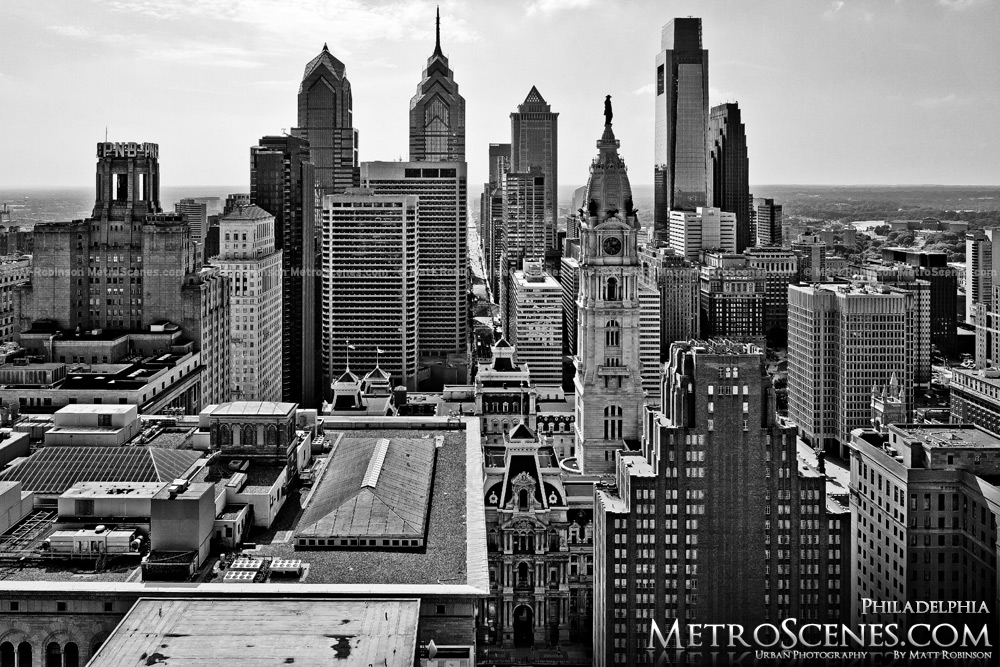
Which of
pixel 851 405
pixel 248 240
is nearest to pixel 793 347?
pixel 851 405

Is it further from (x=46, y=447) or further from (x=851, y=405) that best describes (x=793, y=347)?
(x=46, y=447)

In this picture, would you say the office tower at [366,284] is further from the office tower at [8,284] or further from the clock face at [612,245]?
the clock face at [612,245]

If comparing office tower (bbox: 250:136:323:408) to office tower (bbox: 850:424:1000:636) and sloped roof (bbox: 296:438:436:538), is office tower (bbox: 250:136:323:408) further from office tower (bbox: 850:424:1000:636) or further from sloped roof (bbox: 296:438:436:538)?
office tower (bbox: 850:424:1000:636)

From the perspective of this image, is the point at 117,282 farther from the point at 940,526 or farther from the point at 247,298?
the point at 940,526

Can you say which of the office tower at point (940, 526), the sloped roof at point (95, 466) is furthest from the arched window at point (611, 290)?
the sloped roof at point (95, 466)

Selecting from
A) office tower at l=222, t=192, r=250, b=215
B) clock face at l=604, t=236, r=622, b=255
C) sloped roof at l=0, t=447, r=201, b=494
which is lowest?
sloped roof at l=0, t=447, r=201, b=494

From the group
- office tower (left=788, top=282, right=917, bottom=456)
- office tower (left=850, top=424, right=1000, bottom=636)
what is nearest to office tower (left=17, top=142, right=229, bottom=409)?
office tower (left=850, top=424, right=1000, bottom=636)

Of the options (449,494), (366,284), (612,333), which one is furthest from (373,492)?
(366,284)
